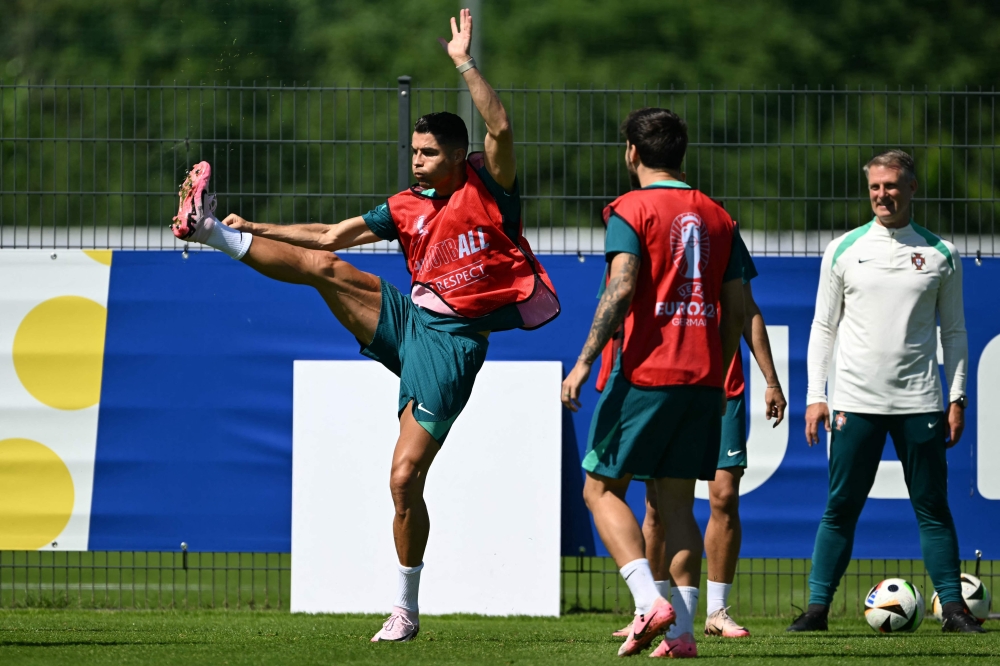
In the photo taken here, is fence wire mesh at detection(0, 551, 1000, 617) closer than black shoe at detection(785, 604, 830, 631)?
No

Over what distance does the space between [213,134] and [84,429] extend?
1.88 metres

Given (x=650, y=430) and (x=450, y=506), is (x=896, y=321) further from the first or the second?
A: (x=450, y=506)

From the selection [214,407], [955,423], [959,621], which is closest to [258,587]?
[214,407]

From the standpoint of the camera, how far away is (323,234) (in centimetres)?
602

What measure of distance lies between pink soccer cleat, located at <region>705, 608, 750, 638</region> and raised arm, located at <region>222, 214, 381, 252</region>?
231 centimetres

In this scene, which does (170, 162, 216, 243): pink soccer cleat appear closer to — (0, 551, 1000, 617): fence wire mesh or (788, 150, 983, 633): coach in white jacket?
(0, 551, 1000, 617): fence wire mesh

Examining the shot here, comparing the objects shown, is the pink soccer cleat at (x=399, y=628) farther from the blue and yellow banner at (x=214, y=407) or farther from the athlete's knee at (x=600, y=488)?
the blue and yellow banner at (x=214, y=407)

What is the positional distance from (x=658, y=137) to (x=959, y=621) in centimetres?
281

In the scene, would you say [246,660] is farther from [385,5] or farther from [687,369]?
[385,5]

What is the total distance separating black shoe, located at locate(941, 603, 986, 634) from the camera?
597cm

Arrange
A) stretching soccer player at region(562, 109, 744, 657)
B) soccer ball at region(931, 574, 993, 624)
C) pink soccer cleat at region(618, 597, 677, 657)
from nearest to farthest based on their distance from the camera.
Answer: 1. pink soccer cleat at region(618, 597, 677, 657)
2. stretching soccer player at region(562, 109, 744, 657)
3. soccer ball at region(931, 574, 993, 624)

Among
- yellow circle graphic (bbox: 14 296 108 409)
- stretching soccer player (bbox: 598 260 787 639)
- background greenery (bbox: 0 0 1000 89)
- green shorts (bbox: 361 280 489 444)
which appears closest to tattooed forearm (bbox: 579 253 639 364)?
green shorts (bbox: 361 280 489 444)

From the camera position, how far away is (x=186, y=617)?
Answer: 7172 millimetres

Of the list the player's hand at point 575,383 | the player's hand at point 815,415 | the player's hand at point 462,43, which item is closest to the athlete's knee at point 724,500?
the player's hand at point 815,415
